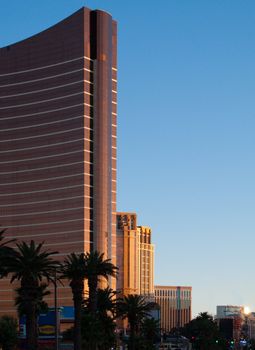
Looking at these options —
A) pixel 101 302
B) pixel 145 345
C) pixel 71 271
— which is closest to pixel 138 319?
pixel 101 302

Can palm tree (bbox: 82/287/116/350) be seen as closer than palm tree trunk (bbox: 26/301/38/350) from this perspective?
No

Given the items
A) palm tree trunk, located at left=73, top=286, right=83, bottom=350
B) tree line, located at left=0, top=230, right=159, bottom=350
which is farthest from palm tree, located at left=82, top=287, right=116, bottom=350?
palm tree trunk, located at left=73, top=286, right=83, bottom=350

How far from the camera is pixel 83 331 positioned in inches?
4304

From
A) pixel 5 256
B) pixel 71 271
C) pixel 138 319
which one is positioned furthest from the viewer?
pixel 138 319

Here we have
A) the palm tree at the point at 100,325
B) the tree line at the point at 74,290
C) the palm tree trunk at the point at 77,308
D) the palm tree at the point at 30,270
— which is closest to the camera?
the palm tree at the point at 30,270

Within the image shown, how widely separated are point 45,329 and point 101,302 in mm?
9294

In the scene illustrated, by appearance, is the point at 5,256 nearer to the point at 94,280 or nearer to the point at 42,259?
the point at 42,259

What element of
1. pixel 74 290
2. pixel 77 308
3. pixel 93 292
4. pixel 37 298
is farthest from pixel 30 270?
pixel 93 292

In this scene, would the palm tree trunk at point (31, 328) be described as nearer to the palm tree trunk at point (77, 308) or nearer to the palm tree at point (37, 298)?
the palm tree at point (37, 298)

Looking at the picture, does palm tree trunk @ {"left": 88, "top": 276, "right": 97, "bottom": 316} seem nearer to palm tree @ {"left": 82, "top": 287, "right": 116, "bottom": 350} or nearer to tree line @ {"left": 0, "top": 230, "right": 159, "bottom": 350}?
tree line @ {"left": 0, "top": 230, "right": 159, "bottom": 350}

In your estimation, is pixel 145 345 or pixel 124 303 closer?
pixel 124 303

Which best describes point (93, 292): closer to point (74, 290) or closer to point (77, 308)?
point (77, 308)

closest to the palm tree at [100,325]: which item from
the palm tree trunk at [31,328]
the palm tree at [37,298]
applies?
the palm tree at [37,298]

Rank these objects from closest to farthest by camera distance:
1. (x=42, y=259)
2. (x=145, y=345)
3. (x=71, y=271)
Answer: (x=42, y=259) < (x=71, y=271) < (x=145, y=345)
